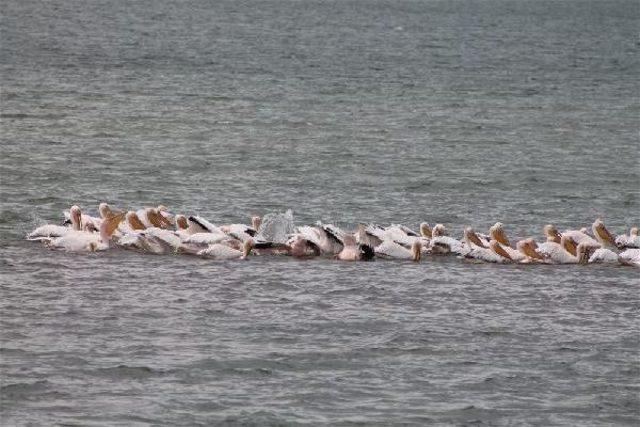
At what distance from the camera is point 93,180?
32.6 meters

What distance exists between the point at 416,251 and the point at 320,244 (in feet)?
4.34

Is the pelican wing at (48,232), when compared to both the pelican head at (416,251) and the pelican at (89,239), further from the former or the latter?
the pelican head at (416,251)

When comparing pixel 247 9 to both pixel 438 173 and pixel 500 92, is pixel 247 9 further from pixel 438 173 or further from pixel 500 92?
pixel 438 173

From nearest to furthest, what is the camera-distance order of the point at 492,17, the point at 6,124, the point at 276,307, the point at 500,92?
the point at 276,307 → the point at 6,124 → the point at 500,92 → the point at 492,17

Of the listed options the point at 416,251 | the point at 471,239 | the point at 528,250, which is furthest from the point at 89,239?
the point at 528,250

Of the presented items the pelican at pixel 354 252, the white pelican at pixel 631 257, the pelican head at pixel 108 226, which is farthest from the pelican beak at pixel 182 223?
the white pelican at pixel 631 257

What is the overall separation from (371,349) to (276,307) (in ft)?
6.96

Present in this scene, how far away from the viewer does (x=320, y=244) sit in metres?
22.6

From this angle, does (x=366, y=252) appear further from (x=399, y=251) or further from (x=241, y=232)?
(x=241, y=232)

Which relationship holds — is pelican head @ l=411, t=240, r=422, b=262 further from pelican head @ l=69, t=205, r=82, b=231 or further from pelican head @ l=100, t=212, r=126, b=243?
pelican head @ l=69, t=205, r=82, b=231

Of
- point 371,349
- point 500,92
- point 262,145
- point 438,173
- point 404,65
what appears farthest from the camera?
point 404,65

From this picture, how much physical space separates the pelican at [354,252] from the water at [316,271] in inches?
8.1

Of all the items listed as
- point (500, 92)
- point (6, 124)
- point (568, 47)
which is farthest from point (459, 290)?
point (568, 47)

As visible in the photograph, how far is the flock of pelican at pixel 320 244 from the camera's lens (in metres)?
22.6
